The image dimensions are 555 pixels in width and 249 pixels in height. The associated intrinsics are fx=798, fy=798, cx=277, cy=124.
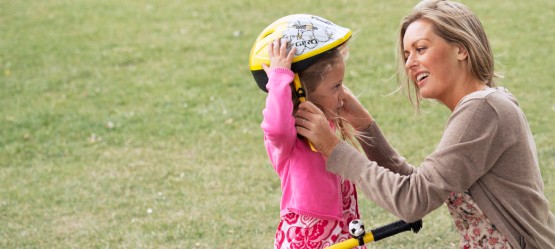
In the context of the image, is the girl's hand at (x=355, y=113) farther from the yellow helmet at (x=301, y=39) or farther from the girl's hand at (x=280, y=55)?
the girl's hand at (x=280, y=55)

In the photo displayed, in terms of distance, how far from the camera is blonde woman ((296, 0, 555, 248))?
2982mm

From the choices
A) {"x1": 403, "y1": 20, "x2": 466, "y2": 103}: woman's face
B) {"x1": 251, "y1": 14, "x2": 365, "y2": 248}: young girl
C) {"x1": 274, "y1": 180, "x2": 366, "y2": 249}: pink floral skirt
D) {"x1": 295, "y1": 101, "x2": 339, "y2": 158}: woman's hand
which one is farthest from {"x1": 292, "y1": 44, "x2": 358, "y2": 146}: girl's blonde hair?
{"x1": 274, "y1": 180, "x2": 366, "y2": 249}: pink floral skirt

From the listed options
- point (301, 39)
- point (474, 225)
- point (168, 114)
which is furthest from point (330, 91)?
point (168, 114)

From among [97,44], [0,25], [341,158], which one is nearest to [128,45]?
[97,44]

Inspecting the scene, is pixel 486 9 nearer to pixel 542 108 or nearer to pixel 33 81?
pixel 542 108

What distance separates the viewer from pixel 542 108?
802cm

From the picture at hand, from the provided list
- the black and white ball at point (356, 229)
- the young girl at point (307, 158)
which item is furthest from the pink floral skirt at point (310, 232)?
the black and white ball at point (356, 229)

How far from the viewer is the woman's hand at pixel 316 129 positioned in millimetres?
3158

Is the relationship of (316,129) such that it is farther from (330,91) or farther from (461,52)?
(461,52)

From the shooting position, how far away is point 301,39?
10.6 ft

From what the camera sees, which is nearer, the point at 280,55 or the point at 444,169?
the point at 444,169

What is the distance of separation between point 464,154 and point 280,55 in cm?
81

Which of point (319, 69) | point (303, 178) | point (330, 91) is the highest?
point (319, 69)

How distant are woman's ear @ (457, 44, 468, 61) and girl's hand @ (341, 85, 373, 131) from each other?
68 cm
